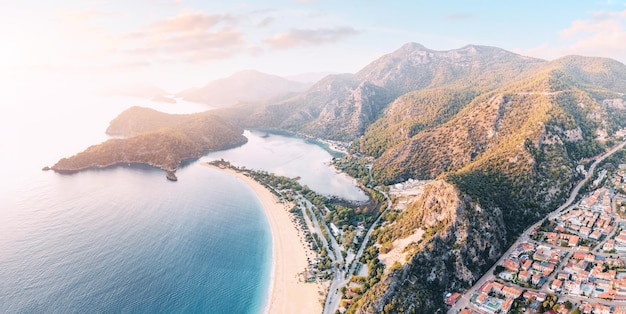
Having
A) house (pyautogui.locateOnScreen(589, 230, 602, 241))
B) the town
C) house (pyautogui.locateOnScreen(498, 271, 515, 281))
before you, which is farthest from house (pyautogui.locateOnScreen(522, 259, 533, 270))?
house (pyautogui.locateOnScreen(589, 230, 602, 241))

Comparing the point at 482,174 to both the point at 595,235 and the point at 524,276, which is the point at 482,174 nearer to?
the point at 595,235

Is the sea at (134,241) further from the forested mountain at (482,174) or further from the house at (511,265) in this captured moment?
the house at (511,265)

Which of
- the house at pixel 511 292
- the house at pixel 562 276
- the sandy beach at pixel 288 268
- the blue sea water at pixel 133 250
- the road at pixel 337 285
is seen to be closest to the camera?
the house at pixel 511 292

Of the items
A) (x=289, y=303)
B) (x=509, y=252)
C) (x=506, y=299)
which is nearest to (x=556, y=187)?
(x=509, y=252)

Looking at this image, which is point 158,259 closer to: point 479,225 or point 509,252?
point 479,225

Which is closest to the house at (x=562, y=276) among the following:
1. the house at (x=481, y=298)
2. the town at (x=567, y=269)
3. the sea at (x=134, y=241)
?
the town at (x=567, y=269)

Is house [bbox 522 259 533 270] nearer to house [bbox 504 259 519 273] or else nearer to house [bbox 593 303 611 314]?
house [bbox 504 259 519 273]

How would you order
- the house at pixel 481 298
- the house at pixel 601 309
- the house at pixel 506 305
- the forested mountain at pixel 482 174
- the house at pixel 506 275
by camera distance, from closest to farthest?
the house at pixel 601 309 < the house at pixel 506 305 < the house at pixel 481 298 < the forested mountain at pixel 482 174 < the house at pixel 506 275
